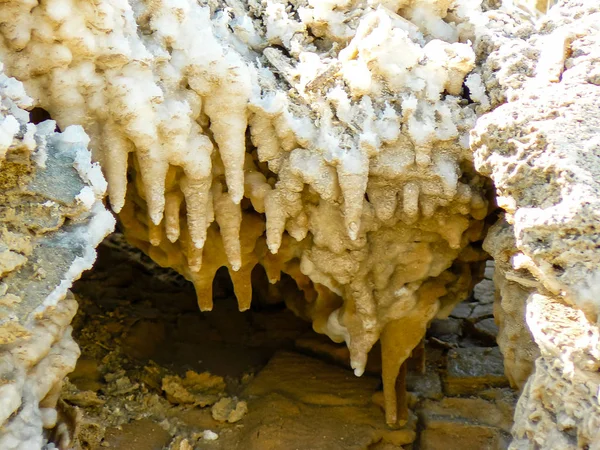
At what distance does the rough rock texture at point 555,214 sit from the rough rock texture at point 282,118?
0.85 ft

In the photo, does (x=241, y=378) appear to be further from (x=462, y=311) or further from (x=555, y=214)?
(x=555, y=214)

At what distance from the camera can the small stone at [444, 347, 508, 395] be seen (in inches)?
146

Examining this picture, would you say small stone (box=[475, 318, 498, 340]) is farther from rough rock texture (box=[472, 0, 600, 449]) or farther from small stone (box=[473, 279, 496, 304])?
rough rock texture (box=[472, 0, 600, 449])

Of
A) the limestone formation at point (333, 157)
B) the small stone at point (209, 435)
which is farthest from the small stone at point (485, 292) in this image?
the small stone at point (209, 435)

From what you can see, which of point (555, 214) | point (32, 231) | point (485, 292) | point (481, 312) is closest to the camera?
point (555, 214)

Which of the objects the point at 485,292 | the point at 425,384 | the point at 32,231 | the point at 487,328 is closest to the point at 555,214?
the point at 32,231

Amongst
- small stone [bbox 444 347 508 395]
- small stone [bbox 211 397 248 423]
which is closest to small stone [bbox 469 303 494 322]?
small stone [bbox 444 347 508 395]

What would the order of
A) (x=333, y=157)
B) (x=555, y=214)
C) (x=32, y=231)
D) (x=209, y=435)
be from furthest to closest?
1. (x=209, y=435)
2. (x=333, y=157)
3. (x=32, y=231)
4. (x=555, y=214)

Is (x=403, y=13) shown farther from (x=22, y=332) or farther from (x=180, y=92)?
(x=22, y=332)

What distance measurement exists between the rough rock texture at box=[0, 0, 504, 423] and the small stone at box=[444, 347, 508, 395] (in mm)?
1013

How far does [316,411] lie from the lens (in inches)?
137

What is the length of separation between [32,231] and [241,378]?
199cm

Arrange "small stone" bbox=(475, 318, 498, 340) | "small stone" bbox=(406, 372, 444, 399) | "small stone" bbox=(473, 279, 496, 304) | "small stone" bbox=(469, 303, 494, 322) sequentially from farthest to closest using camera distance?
"small stone" bbox=(473, 279, 496, 304) < "small stone" bbox=(469, 303, 494, 322) < "small stone" bbox=(475, 318, 498, 340) < "small stone" bbox=(406, 372, 444, 399)

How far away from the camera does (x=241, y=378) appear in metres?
3.75
